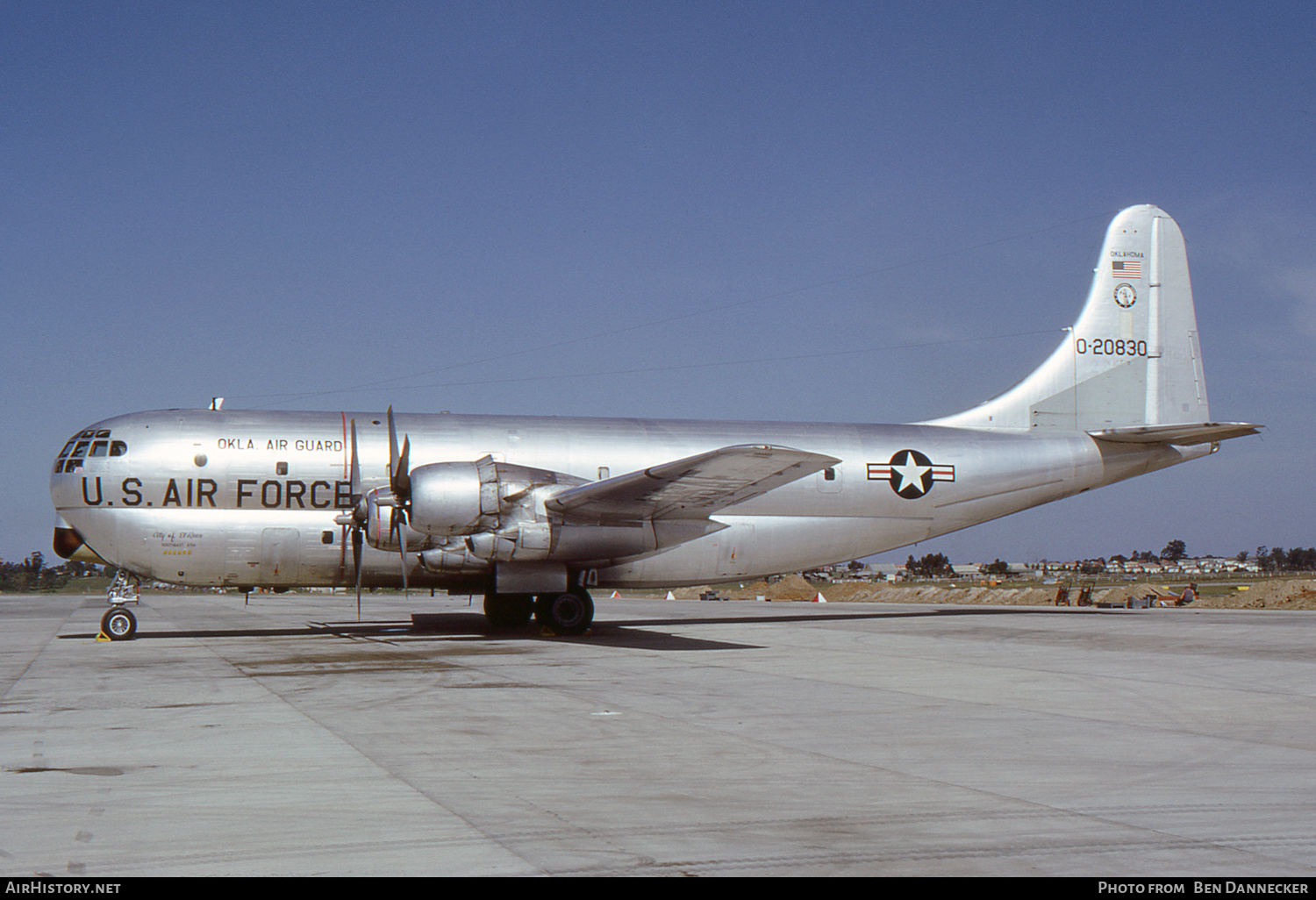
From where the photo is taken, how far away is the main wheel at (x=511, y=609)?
20.7 meters

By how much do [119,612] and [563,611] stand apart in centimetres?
829

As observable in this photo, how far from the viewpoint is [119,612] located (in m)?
19.3

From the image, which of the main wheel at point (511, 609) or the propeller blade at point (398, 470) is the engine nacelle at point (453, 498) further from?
the main wheel at point (511, 609)

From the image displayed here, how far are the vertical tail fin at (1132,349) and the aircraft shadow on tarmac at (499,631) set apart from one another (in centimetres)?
643

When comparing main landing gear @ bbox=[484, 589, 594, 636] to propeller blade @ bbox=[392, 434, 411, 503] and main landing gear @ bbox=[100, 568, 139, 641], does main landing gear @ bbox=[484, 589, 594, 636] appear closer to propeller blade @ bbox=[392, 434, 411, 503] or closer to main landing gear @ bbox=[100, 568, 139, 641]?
propeller blade @ bbox=[392, 434, 411, 503]

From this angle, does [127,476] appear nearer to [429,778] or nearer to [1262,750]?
[429,778]

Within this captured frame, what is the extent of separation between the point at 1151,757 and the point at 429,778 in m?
5.25

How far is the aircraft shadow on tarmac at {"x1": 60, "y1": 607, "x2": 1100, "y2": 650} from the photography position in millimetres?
18828

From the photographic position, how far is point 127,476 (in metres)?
19.1

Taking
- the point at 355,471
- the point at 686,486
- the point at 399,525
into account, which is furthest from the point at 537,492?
the point at 355,471

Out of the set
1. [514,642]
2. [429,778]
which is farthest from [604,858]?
[514,642]

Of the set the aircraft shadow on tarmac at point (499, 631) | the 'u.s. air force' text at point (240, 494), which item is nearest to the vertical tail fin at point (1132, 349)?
the aircraft shadow on tarmac at point (499, 631)

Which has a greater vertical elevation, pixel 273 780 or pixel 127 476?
pixel 127 476

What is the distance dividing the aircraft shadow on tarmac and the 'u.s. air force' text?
2.76 metres
